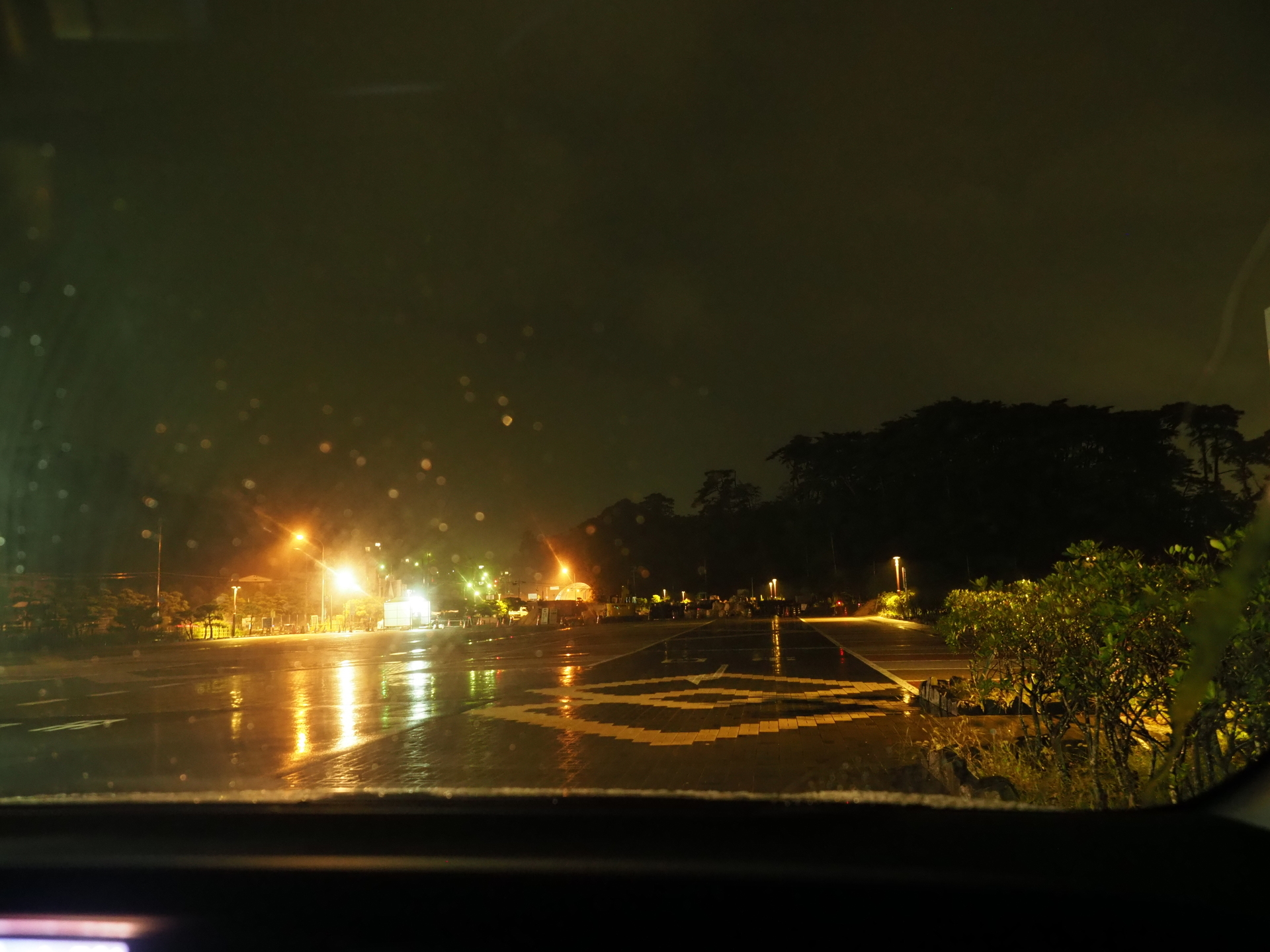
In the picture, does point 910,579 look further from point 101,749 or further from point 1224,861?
point 1224,861

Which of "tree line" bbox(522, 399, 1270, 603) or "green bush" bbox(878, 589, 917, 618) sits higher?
"tree line" bbox(522, 399, 1270, 603)

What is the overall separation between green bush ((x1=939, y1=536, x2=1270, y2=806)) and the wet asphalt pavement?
45.0 inches

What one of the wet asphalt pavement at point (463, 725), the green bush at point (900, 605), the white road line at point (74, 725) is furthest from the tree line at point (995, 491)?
the white road line at point (74, 725)

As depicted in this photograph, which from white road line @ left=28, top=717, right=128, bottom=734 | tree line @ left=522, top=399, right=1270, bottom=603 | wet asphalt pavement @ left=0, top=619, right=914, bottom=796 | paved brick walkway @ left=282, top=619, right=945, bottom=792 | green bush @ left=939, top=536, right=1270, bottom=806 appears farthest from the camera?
tree line @ left=522, top=399, right=1270, bottom=603

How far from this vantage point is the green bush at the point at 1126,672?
13.5 feet

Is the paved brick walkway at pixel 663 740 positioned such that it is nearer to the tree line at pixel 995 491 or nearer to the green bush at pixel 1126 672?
the green bush at pixel 1126 672

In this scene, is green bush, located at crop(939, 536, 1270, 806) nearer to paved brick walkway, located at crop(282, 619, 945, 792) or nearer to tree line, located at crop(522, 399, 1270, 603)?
paved brick walkway, located at crop(282, 619, 945, 792)

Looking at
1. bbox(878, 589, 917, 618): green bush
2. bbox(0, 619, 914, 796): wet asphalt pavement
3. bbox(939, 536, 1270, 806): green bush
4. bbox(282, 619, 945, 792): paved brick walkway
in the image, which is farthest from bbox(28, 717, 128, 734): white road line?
bbox(878, 589, 917, 618): green bush

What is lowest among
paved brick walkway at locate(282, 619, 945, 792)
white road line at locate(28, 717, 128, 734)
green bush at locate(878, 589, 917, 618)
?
green bush at locate(878, 589, 917, 618)

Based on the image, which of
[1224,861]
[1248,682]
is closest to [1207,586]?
[1248,682]

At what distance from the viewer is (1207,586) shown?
15.1 feet

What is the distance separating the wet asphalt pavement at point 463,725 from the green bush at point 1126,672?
1142mm

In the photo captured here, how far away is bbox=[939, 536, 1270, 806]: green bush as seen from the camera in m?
4.11

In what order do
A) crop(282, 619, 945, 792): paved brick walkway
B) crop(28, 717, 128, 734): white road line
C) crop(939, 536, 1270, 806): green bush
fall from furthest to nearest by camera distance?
crop(28, 717, 128, 734): white road line → crop(282, 619, 945, 792): paved brick walkway → crop(939, 536, 1270, 806): green bush
